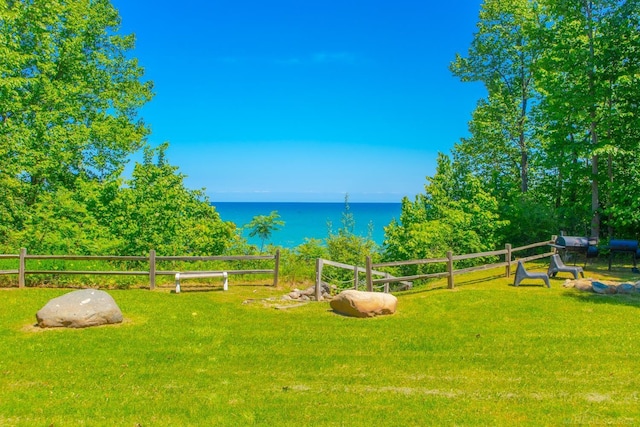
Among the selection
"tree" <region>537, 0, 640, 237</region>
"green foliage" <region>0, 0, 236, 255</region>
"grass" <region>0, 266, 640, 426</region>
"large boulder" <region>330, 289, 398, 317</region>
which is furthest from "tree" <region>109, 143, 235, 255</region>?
"tree" <region>537, 0, 640, 237</region>

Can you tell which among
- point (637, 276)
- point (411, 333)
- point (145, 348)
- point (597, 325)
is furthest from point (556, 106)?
point (145, 348)

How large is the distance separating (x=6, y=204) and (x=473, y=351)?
20389 mm

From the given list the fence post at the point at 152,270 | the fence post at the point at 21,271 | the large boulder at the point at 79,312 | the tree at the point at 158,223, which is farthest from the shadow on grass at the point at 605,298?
the fence post at the point at 21,271

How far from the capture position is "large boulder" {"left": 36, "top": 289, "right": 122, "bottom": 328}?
34.0ft

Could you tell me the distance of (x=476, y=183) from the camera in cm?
2323

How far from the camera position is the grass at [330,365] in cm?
634

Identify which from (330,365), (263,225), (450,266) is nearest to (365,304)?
(330,365)

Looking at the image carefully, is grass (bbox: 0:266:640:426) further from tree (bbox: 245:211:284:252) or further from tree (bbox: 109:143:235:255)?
tree (bbox: 245:211:284:252)

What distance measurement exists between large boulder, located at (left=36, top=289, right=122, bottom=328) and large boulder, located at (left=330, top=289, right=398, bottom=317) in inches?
224

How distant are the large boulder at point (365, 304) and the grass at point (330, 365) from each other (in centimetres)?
31

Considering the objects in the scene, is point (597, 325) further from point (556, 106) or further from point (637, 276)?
point (556, 106)

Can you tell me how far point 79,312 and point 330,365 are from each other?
20.3 ft

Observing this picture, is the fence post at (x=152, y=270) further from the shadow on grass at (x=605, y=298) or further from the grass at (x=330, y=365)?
the shadow on grass at (x=605, y=298)

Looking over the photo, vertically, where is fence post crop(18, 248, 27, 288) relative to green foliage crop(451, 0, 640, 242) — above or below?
below
